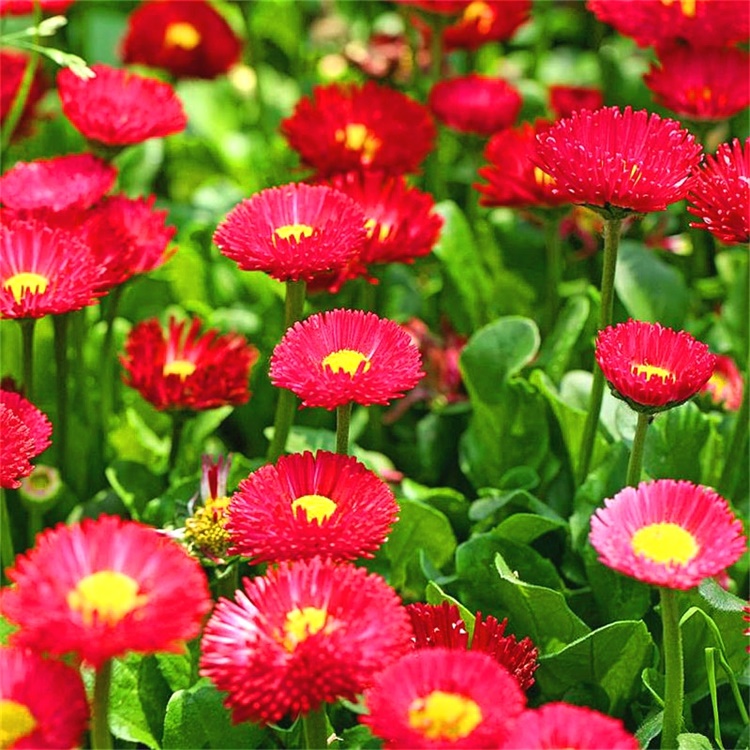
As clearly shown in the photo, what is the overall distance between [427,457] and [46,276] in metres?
0.56

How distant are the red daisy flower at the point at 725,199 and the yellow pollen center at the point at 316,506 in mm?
418

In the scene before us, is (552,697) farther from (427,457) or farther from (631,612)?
(427,457)

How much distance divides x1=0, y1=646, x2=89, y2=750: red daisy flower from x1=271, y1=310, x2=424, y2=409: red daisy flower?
0.31 meters

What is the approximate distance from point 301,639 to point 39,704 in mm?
173

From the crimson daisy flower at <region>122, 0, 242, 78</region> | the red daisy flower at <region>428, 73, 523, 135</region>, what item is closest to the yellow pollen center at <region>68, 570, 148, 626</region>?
the red daisy flower at <region>428, 73, 523, 135</region>

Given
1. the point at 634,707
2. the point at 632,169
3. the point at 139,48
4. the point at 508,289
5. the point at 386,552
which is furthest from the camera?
the point at 139,48

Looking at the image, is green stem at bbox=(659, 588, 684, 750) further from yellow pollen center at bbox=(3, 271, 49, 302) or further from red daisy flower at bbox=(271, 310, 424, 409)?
yellow pollen center at bbox=(3, 271, 49, 302)

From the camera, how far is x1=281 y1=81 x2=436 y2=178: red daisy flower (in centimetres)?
166

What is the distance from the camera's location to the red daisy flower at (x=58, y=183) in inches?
59.3

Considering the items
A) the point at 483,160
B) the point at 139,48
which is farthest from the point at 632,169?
the point at 139,48

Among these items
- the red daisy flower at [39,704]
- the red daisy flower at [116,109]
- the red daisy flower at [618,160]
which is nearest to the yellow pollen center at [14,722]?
the red daisy flower at [39,704]

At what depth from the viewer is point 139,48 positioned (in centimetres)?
227

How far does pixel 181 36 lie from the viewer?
2287mm

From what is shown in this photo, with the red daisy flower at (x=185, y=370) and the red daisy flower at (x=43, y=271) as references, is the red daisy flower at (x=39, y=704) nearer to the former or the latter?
the red daisy flower at (x=43, y=271)
